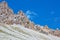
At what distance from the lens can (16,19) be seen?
238ft

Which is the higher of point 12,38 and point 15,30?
point 15,30

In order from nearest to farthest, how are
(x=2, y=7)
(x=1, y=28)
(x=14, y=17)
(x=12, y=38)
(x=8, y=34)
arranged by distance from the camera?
(x=12, y=38) < (x=8, y=34) < (x=1, y=28) < (x=14, y=17) < (x=2, y=7)

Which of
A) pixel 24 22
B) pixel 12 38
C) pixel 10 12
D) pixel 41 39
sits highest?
pixel 10 12

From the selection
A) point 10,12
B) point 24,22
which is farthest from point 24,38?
point 10,12

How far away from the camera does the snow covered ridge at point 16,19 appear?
71125 millimetres

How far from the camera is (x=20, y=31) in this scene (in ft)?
193

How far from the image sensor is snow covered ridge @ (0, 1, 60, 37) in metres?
71.1

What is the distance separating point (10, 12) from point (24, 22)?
9.92m

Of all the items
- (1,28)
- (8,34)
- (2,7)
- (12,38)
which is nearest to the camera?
(12,38)

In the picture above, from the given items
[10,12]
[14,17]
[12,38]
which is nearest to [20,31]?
[12,38]

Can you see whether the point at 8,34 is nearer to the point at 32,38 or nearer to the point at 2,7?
the point at 32,38

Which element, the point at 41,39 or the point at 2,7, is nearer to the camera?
the point at 41,39

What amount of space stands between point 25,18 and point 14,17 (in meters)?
4.43

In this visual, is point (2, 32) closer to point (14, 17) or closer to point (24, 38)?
point (24, 38)
